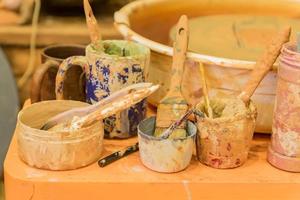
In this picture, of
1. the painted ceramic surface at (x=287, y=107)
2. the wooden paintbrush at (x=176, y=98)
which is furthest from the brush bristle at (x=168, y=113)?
the painted ceramic surface at (x=287, y=107)

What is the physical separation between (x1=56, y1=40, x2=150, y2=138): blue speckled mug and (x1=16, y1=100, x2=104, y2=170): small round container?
0.07 m

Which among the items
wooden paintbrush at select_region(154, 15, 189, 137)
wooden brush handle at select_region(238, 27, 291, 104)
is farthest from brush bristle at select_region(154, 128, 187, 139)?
wooden brush handle at select_region(238, 27, 291, 104)

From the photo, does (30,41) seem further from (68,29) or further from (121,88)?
(121,88)

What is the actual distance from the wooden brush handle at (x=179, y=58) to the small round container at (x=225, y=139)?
5 cm

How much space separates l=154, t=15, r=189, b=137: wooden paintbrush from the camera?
83 cm

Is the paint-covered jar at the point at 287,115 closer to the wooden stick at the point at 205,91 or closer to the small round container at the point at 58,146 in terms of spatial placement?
the wooden stick at the point at 205,91

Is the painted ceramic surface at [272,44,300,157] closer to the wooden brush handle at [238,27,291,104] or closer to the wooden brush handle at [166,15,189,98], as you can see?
the wooden brush handle at [238,27,291,104]

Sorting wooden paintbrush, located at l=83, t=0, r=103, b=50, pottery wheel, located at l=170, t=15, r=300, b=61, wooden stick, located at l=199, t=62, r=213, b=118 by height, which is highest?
wooden paintbrush, located at l=83, t=0, r=103, b=50

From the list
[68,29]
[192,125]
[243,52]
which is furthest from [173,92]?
[68,29]

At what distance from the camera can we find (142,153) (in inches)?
32.2

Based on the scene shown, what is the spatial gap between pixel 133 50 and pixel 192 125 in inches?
7.1

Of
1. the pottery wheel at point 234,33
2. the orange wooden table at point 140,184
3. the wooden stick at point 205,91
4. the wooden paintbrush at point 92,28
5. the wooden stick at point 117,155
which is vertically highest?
the wooden paintbrush at point 92,28

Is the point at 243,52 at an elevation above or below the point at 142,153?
above

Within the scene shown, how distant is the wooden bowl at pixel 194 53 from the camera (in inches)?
34.5
